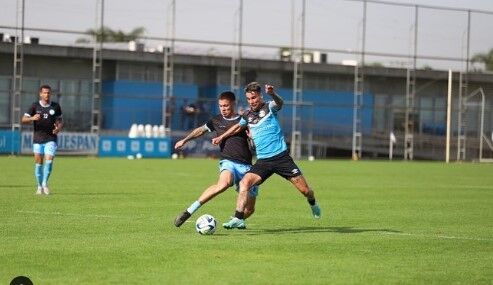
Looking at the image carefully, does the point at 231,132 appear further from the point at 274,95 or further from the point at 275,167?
the point at 274,95

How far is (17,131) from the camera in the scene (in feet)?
154

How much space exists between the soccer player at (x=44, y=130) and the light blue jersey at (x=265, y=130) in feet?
26.9

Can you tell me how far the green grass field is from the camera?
33.4 ft

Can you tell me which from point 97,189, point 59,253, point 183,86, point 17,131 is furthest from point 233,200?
point 183,86

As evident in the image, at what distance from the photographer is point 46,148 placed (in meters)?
21.9

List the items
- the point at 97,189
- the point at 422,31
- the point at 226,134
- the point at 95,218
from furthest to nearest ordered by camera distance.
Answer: the point at 422,31 < the point at 97,189 < the point at 95,218 < the point at 226,134

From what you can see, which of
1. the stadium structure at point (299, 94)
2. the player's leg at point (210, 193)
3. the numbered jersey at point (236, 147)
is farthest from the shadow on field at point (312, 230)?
the stadium structure at point (299, 94)

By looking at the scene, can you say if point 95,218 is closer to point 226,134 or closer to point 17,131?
point 226,134

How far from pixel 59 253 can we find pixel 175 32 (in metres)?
42.8

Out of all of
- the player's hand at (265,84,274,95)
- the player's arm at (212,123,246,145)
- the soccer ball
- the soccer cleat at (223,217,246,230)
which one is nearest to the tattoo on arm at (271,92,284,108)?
the player's hand at (265,84,274,95)

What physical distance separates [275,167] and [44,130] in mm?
8849

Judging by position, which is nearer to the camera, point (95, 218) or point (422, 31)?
point (95, 218)

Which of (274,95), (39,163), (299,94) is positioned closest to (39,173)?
(39,163)

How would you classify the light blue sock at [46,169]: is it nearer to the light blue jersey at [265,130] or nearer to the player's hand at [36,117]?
the player's hand at [36,117]
